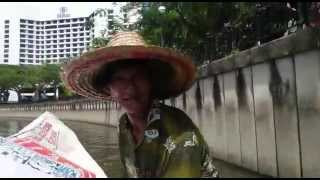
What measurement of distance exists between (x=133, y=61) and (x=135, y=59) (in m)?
0.02

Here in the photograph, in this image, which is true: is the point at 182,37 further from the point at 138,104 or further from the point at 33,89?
the point at 33,89

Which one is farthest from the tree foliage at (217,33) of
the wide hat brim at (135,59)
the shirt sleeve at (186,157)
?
the shirt sleeve at (186,157)

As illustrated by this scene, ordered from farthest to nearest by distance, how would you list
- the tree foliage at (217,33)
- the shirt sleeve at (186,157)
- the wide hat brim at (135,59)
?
1. the tree foliage at (217,33)
2. the wide hat brim at (135,59)
3. the shirt sleeve at (186,157)

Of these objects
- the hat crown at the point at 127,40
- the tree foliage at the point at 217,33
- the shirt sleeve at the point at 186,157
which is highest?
the tree foliage at the point at 217,33

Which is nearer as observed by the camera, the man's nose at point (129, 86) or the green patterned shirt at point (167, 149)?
the green patterned shirt at point (167, 149)

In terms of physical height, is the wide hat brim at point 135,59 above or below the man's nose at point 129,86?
above

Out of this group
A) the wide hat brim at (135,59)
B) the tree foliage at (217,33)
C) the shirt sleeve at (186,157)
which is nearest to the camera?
the shirt sleeve at (186,157)

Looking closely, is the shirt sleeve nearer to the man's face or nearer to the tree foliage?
the man's face

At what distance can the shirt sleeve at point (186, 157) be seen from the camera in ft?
6.55

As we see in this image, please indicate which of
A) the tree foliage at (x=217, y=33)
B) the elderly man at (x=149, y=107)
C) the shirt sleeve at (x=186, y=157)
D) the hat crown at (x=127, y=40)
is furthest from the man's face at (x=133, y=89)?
the tree foliage at (x=217, y=33)

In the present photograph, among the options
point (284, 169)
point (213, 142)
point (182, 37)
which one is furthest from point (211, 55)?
point (284, 169)

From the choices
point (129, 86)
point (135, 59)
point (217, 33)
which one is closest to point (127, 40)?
point (135, 59)

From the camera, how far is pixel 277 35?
40.0 feet

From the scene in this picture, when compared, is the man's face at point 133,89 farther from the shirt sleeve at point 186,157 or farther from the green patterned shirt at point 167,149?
the shirt sleeve at point 186,157
